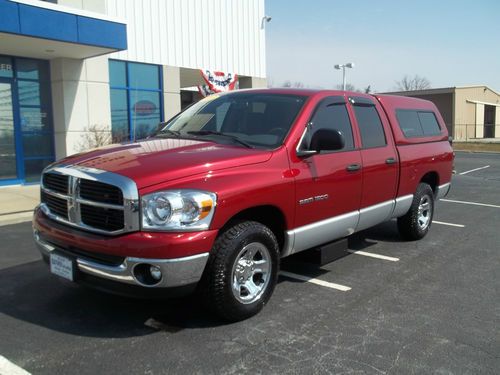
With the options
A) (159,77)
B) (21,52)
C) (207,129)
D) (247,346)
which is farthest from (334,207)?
(159,77)

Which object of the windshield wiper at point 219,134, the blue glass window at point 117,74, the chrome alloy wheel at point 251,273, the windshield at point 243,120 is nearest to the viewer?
the chrome alloy wheel at point 251,273

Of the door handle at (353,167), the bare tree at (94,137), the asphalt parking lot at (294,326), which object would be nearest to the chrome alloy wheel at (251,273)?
the asphalt parking lot at (294,326)

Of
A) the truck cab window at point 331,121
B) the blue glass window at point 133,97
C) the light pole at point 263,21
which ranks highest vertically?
the light pole at point 263,21

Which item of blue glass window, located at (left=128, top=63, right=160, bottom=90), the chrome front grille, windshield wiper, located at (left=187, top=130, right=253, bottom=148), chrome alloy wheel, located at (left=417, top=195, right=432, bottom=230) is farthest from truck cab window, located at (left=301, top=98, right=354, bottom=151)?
blue glass window, located at (left=128, top=63, right=160, bottom=90)

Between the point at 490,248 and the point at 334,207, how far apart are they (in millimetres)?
2972

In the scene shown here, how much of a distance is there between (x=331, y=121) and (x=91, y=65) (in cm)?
1033

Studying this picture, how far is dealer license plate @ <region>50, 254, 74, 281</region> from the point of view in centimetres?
371

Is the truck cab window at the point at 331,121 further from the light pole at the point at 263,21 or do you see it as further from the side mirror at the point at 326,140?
the light pole at the point at 263,21

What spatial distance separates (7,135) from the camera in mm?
12414

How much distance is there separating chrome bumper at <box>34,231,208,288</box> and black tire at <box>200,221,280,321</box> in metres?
0.15

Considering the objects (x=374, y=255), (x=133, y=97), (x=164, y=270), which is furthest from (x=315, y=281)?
(x=133, y=97)

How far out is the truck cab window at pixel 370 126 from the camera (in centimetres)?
543

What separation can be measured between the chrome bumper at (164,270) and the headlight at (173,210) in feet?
0.76

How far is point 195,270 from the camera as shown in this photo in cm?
353
